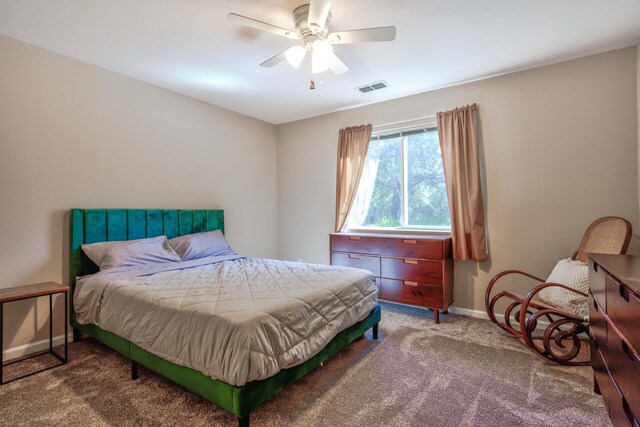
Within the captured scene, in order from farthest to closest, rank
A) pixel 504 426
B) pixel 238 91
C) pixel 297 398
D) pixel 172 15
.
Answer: pixel 238 91 < pixel 172 15 < pixel 297 398 < pixel 504 426

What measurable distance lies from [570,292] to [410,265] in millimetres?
1338

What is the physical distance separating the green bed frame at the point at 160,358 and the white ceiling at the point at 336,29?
58.6 inches

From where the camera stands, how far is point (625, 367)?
116 cm

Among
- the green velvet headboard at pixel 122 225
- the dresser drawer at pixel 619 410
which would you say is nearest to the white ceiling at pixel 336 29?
the green velvet headboard at pixel 122 225

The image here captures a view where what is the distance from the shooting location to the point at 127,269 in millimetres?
2703

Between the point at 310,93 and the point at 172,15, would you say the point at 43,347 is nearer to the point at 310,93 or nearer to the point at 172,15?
the point at 172,15

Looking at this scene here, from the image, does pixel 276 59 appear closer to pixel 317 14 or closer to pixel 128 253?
pixel 317 14

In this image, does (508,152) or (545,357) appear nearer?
(545,357)

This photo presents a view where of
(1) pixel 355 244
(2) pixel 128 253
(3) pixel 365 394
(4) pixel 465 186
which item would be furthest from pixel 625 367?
(2) pixel 128 253

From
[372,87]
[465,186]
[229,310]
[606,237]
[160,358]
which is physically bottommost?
[160,358]

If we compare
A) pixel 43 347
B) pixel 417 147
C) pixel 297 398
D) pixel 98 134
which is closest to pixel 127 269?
pixel 43 347

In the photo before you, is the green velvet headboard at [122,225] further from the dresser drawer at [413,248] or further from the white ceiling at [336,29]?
the dresser drawer at [413,248]

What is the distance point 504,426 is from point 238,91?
151 inches

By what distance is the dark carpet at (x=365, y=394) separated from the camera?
1.71 metres
